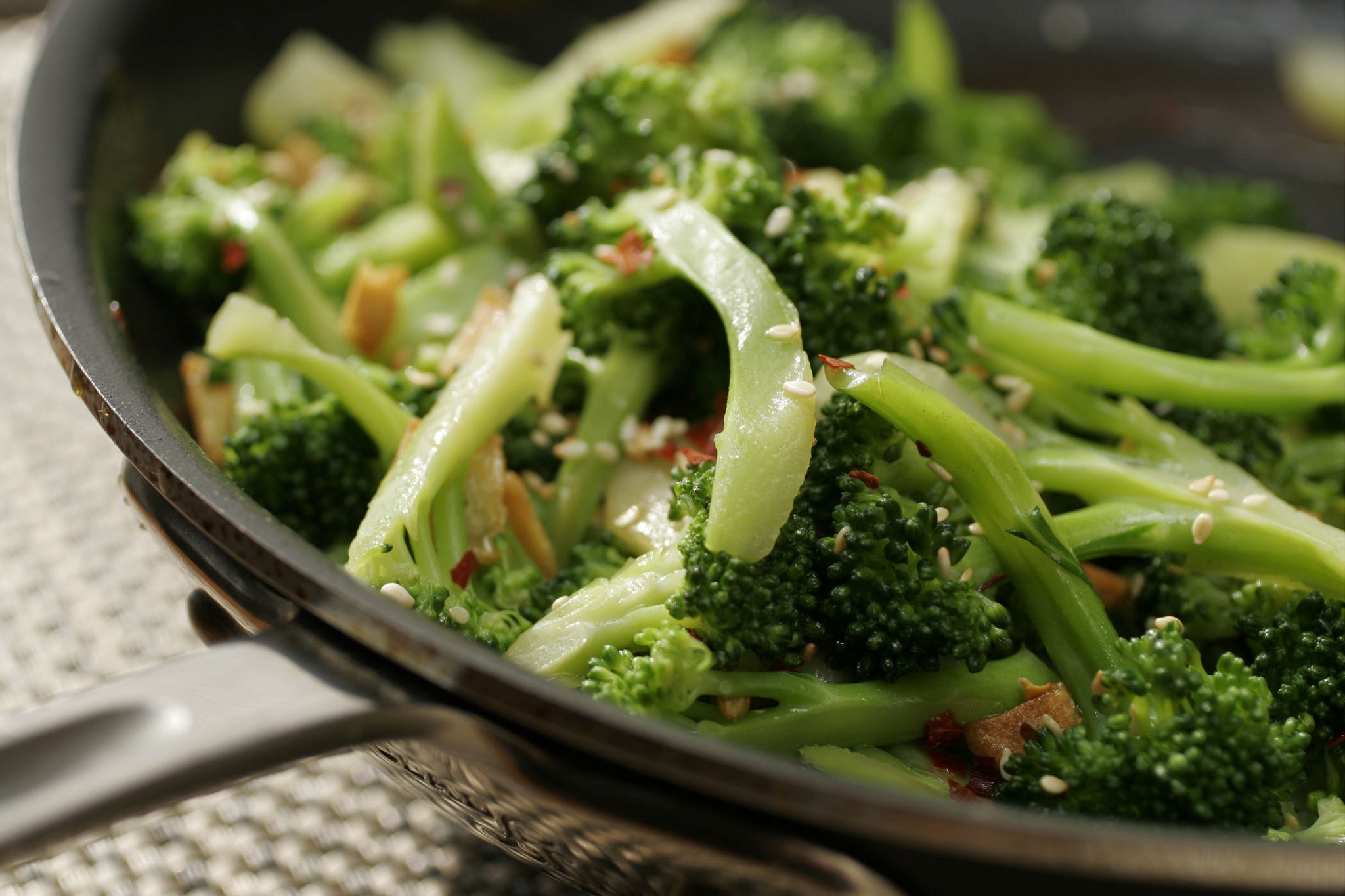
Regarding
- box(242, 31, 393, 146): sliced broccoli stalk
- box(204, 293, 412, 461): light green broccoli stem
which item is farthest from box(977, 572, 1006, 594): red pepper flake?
box(242, 31, 393, 146): sliced broccoli stalk

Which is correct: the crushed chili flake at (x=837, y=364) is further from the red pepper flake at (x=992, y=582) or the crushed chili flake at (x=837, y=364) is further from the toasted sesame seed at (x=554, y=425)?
the toasted sesame seed at (x=554, y=425)

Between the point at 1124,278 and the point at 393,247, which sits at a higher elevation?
the point at 1124,278

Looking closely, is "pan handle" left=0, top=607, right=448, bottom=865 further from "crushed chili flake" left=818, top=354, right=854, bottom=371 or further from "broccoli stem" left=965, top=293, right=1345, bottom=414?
"broccoli stem" left=965, top=293, right=1345, bottom=414

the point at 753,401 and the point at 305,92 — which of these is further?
the point at 305,92

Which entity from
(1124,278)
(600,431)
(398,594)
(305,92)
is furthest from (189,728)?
(305,92)

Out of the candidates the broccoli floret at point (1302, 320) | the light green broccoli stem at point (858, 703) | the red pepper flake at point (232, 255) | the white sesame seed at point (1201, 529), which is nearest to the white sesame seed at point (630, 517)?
the light green broccoli stem at point (858, 703)

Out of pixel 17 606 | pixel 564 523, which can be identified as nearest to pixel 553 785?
pixel 564 523

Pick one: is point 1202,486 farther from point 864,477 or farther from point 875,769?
point 875,769
